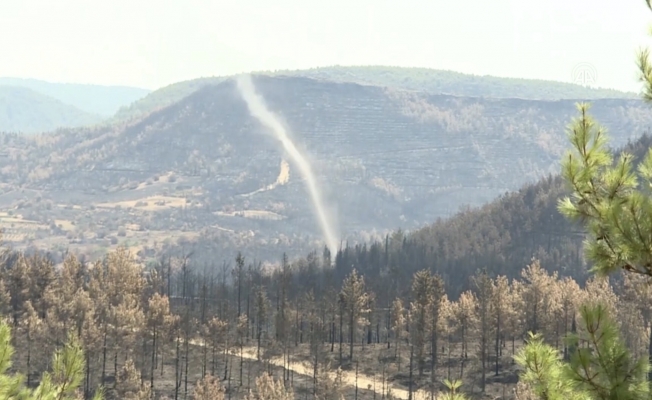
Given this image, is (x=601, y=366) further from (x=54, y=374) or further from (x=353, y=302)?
(x=353, y=302)

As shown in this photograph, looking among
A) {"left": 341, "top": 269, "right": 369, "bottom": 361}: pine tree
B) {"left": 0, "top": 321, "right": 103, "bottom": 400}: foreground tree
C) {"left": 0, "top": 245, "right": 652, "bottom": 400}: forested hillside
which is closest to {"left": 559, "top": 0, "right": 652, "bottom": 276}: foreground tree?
{"left": 0, "top": 321, "right": 103, "bottom": 400}: foreground tree

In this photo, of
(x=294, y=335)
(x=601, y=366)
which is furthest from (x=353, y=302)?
(x=601, y=366)

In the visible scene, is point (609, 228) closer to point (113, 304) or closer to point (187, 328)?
point (187, 328)

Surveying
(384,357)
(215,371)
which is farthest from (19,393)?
(384,357)

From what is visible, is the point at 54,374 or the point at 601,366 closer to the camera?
the point at 601,366

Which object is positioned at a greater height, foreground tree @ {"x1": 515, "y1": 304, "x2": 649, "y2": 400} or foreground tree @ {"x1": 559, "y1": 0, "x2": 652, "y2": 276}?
foreground tree @ {"x1": 559, "y1": 0, "x2": 652, "y2": 276}

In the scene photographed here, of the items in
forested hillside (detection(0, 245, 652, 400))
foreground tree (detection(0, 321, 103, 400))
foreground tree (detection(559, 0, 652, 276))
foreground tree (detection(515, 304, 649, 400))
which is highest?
foreground tree (detection(559, 0, 652, 276))

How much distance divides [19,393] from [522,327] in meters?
72.0

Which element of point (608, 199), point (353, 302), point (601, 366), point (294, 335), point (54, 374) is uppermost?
point (608, 199)

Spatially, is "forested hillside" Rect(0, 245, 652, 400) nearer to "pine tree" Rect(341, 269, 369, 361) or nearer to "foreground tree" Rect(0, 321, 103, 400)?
"pine tree" Rect(341, 269, 369, 361)

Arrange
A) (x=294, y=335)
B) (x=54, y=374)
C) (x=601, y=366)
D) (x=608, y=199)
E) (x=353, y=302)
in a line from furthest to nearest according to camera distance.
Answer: (x=294, y=335) → (x=353, y=302) → (x=54, y=374) → (x=608, y=199) → (x=601, y=366)

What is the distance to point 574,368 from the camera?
10.3m

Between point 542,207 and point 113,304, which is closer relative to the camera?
point 113,304

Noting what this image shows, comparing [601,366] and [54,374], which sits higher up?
[601,366]
